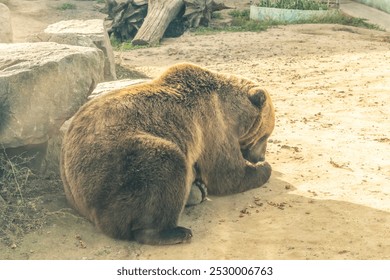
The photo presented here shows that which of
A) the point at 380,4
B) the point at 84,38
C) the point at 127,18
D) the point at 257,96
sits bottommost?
the point at 127,18

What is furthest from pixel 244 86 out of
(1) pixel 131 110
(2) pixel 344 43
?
(2) pixel 344 43

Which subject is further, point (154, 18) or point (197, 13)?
point (197, 13)

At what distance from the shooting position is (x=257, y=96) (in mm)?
6465

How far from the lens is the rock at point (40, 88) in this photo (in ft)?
19.2

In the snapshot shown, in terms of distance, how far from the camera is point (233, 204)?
6.16 metres

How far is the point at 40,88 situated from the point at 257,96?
2.05 metres

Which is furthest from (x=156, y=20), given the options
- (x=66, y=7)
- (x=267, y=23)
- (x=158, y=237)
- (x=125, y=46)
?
(x=158, y=237)

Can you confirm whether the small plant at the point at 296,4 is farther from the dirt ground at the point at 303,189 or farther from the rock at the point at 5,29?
the rock at the point at 5,29

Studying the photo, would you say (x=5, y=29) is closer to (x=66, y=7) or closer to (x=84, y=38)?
(x=84, y=38)

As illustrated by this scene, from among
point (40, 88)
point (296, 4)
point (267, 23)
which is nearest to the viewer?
point (40, 88)

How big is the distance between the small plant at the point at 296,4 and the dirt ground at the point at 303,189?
453cm

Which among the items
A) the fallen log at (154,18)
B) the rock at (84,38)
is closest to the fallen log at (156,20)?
the fallen log at (154,18)

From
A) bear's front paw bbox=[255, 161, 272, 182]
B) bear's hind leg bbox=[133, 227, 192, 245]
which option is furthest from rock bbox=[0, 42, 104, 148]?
bear's front paw bbox=[255, 161, 272, 182]

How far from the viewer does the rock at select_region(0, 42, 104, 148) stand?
5.84 metres
